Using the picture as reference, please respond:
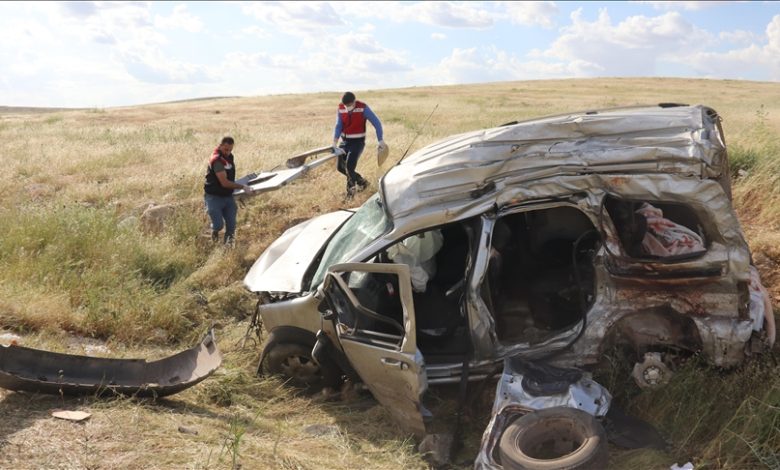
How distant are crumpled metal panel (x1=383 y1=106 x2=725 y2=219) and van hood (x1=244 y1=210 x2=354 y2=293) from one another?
1158mm

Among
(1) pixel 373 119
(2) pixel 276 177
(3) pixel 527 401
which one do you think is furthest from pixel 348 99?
(3) pixel 527 401

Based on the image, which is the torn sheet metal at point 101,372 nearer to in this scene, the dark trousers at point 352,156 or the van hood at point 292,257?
the van hood at point 292,257

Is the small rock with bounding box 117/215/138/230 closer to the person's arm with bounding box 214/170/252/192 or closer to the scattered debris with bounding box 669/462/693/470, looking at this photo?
the person's arm with bounding box 214/170/252/192

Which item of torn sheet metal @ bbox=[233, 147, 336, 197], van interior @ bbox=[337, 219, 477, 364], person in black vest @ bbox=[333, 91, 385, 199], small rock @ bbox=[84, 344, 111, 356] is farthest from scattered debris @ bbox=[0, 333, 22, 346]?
person in black vest @ bbox=[333, 91, 385, 199]

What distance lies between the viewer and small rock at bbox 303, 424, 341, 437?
17.7ft

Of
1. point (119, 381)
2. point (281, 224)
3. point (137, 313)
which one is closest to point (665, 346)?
point (119, 381)

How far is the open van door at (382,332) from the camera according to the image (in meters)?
4.76

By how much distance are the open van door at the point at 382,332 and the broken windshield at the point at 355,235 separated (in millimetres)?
269

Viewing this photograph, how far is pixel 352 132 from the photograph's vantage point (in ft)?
38.3

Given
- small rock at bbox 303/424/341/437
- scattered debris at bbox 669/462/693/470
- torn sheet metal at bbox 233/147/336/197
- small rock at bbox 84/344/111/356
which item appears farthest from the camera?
torn sheet metal at bbox 233/147/336/197

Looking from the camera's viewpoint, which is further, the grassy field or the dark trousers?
the dark trousers

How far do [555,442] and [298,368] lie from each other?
2.28 meters

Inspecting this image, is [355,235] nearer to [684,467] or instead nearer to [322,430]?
[322,430]

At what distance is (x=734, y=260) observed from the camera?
15.1 feet
